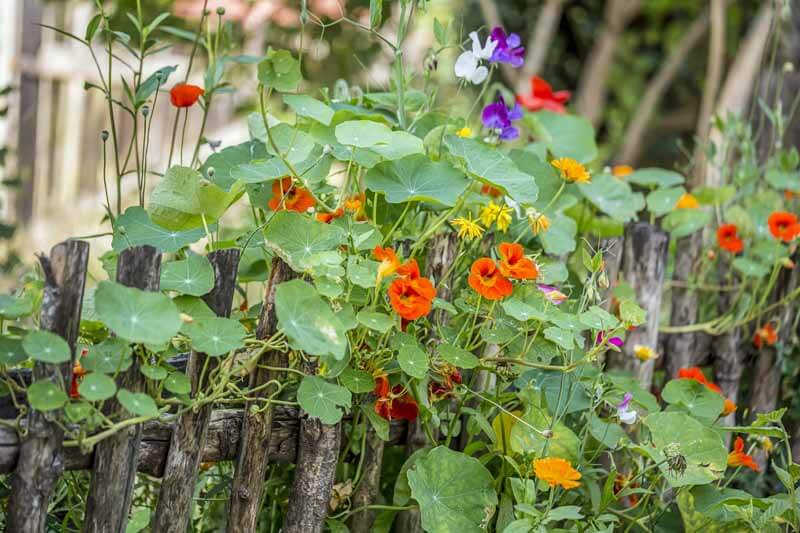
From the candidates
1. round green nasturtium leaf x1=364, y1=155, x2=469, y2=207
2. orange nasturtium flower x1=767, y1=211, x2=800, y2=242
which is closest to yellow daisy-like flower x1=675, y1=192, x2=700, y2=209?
orange nasturtium flower x1=767, y1=211, x2=800, y2=242

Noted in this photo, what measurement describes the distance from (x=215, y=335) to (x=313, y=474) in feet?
1.16

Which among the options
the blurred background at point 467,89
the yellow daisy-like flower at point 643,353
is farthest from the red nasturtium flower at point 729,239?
the blurred background at point 467,89

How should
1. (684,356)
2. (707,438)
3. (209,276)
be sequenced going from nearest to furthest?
(209,276) < (707,438) < (684,356)

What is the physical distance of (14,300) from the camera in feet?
4.05

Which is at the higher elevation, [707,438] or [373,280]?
[373,280]

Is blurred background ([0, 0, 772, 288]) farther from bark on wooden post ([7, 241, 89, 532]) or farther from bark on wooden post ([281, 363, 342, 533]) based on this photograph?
bark on wooden post ([7, 241, 89, 532])

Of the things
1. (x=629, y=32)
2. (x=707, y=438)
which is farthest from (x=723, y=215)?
(x=629, y=32)

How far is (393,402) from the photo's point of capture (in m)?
1.58

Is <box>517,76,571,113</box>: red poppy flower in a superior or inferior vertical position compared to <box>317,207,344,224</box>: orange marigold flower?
superior

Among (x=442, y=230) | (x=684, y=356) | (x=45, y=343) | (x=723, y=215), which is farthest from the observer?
(x=723, y=215)

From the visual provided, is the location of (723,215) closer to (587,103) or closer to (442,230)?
(442,230)

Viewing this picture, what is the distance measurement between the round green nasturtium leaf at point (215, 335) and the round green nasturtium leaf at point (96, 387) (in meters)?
0.13

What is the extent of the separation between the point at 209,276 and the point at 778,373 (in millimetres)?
→ 1560

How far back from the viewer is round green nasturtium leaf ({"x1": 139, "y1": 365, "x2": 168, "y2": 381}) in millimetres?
1244
